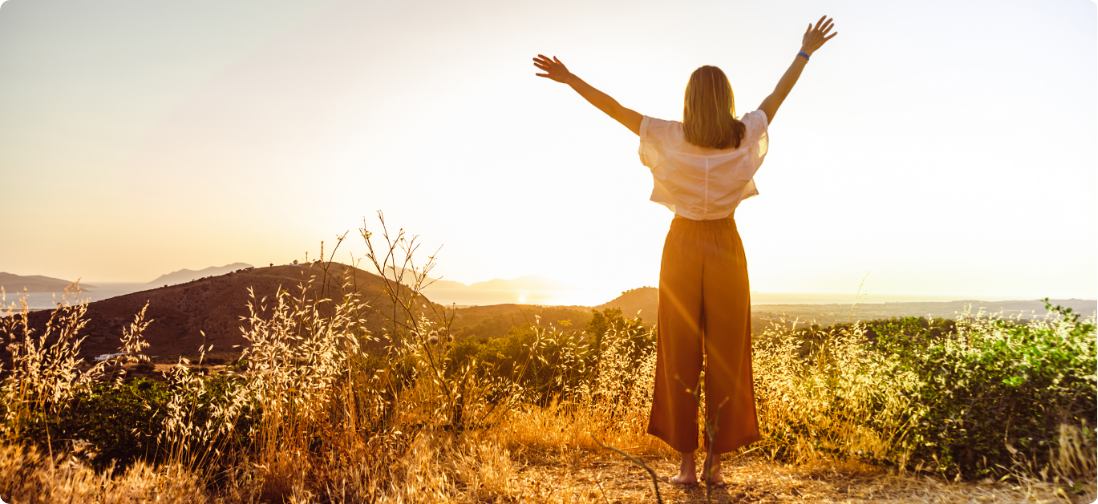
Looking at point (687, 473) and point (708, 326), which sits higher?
point (708, 326)

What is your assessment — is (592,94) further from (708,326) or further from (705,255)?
(708,326)

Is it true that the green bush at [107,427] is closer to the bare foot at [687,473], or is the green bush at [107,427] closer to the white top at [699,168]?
the bare foot at [687,473]

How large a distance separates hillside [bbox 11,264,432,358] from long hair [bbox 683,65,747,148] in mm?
14527

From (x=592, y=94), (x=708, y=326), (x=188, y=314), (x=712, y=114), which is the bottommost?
(x=188, y=314)

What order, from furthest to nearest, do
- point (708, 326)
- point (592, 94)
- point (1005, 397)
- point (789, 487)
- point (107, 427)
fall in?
1. point (107, 427)
2. point (592, 94)
3. point (708, 326)
4. point (789, 487)
5. point (1005, 397)

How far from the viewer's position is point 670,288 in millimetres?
2646

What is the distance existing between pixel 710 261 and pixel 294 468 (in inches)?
92.6

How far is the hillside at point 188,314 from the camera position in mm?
16812

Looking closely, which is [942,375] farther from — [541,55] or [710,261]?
[541,55]

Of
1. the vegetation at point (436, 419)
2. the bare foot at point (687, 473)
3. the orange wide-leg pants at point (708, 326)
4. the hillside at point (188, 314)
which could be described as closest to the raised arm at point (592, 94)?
the orange wide-leg pants at point (708, 326)

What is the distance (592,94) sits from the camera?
8.98 ft

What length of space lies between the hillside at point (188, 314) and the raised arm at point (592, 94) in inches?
555

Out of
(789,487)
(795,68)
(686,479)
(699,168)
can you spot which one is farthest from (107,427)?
(795,68)

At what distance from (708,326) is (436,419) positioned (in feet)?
5.48
